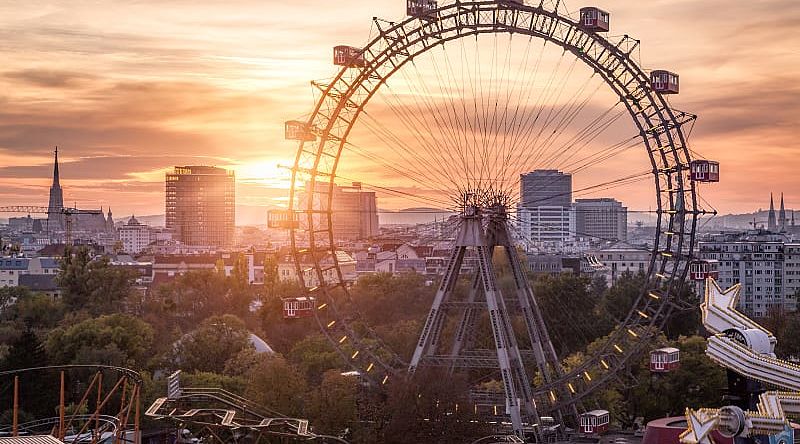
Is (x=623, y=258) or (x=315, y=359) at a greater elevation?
(x=623, y=258)

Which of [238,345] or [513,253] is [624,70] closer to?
[513,253]

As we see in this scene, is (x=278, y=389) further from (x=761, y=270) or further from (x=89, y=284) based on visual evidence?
(x=761, y=270)

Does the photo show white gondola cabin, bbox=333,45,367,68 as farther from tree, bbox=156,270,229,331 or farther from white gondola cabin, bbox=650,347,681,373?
tree, bbox=156,270,229,331

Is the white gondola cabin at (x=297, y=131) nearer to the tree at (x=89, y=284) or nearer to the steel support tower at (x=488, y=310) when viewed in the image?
the steel support tower at (x=488, y=310)

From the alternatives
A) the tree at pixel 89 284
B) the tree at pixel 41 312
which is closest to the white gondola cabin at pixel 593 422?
the tree at pixel 41 312

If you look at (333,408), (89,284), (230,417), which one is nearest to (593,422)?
(333,408)
